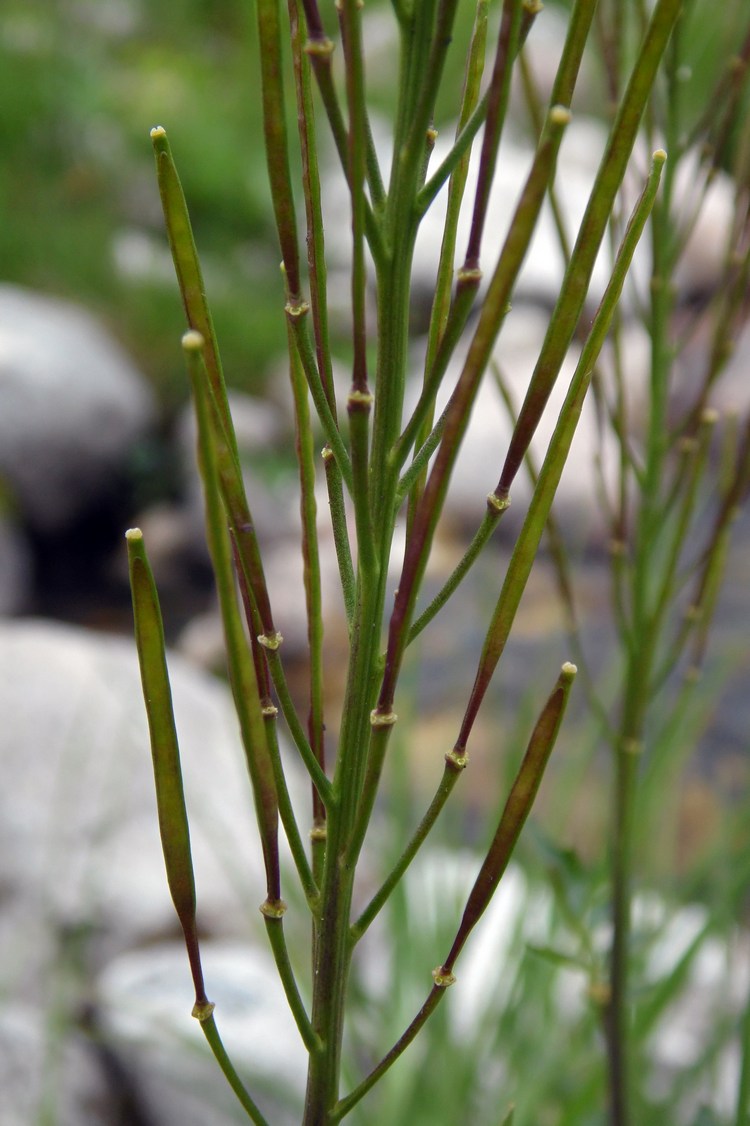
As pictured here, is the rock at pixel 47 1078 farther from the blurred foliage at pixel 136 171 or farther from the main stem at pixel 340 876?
the blurred foliage at pixel 136 171

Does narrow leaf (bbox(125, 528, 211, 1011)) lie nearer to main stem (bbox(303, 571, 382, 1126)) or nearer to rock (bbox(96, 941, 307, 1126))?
main stem (bbox(303, 571, 382, 1126))

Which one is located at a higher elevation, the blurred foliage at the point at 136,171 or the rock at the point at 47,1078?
the blurred foliage at the point at 136,171

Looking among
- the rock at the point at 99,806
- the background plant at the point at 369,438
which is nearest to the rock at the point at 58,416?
the rock at the point at 99,806

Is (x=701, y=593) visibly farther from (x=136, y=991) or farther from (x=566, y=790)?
(x=136, y=991)

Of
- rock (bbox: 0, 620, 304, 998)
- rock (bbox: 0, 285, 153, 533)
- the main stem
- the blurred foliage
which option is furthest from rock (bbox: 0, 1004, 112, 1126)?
the blurred foliage

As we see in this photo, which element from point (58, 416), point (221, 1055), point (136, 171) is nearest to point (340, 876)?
point (221, 1055)

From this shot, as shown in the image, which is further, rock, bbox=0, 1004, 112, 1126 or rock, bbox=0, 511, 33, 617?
rock, bbox=0, 511, 33, 617

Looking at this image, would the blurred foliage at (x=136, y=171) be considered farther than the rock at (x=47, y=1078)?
Yes

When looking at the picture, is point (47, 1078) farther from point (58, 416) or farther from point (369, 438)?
point (58, 416)

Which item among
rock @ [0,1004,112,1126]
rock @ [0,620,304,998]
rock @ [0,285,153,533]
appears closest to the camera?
rock @ [0,1004,112,1126]

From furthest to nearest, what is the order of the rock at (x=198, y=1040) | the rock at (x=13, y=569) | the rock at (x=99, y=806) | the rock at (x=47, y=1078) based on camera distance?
1. the rock at (x=13, y=569)
2. the rock at (x=99, y=806)
3. the rock at (x=198, y=1040)
4. the rock at (x=47, y=1078)
